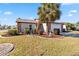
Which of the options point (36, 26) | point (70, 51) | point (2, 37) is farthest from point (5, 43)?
point (70, 51)

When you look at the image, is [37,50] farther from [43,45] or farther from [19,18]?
[19,18]

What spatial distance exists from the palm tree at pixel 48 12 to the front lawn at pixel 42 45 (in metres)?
0.23

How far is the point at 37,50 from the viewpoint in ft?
18.3

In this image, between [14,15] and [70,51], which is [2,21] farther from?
[70,51]

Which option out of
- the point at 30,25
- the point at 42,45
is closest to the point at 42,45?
the point at 42,45

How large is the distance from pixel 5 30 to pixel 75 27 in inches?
34.3

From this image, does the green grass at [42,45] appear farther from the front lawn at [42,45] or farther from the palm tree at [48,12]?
the palm tree at [48,12]

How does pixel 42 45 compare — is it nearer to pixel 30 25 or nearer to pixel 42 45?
pixel 42 45

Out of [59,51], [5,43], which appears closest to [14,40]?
[5,43]

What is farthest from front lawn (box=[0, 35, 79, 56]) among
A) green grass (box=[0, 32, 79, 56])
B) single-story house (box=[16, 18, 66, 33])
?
single-story house (box=[16, 18, 66, 33])

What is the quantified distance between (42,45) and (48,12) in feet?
1.37

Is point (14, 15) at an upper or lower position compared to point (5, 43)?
upper

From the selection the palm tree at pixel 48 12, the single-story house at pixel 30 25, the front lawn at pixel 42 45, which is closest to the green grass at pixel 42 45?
the front lawn at pixel 42 45

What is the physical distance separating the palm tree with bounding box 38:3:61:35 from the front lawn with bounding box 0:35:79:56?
0.23m
